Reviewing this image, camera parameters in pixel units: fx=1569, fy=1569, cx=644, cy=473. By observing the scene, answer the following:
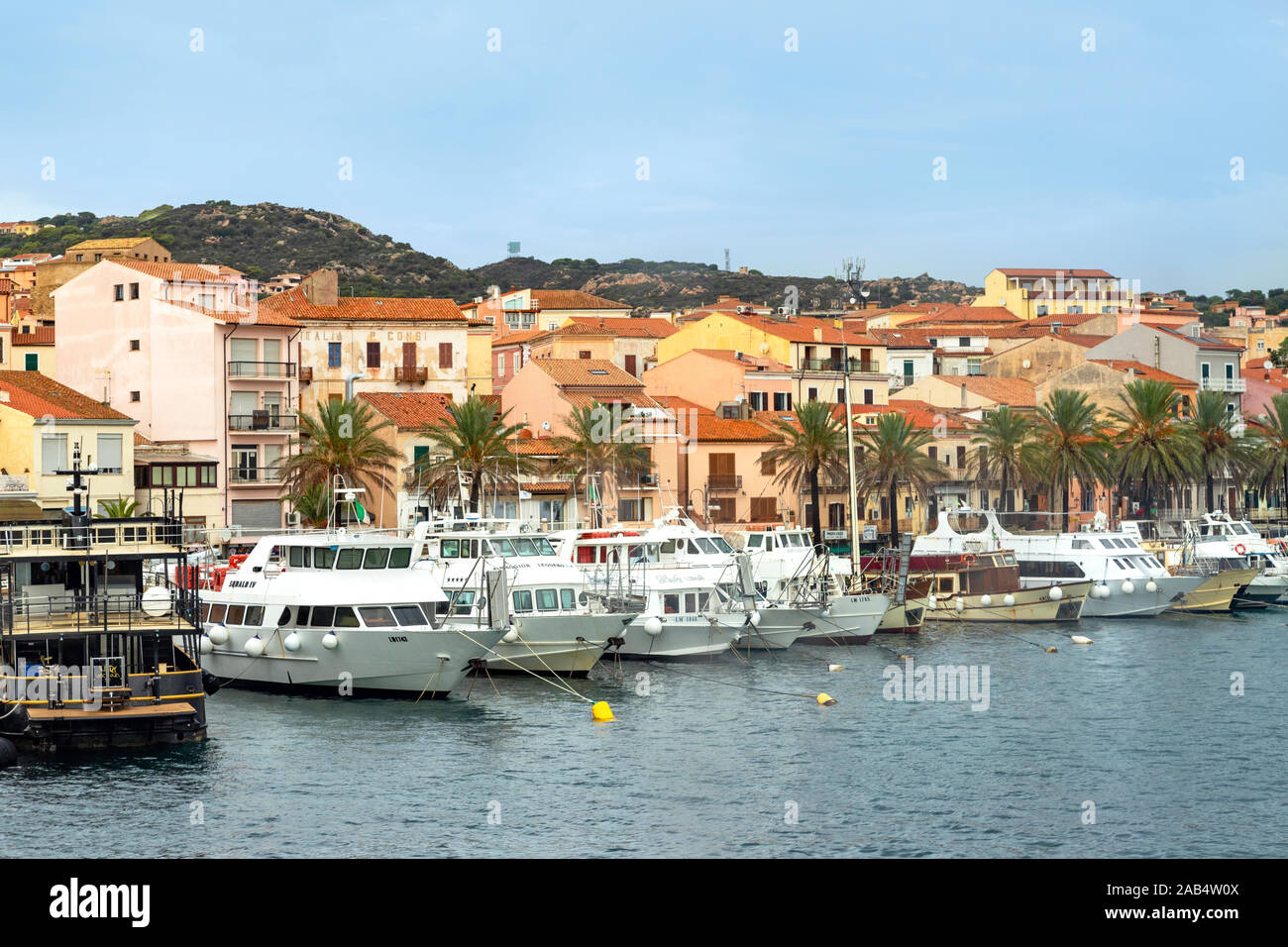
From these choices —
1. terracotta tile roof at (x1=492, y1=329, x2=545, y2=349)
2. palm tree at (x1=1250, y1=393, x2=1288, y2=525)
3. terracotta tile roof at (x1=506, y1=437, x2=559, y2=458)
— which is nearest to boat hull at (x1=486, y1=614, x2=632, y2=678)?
terracotta tile roof at (x1=506, y1=437, x2=559, y2=458)

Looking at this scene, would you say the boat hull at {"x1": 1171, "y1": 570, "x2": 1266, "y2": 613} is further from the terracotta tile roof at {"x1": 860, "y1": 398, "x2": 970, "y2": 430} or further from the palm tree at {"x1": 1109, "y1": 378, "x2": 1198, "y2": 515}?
the terracotta tile roof at {"x1": 860, "y1": 398, "x2": 970, "y2": 430}

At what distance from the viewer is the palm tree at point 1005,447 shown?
295 ft

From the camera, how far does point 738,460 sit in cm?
9344

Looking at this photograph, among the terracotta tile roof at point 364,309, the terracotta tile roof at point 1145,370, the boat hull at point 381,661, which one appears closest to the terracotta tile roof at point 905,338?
the terracotta tile roof at point 1145,370

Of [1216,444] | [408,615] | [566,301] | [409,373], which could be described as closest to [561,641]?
[408,615]

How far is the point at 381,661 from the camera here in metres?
44.3

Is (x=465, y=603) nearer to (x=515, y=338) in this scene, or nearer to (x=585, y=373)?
(x=585, y=373)

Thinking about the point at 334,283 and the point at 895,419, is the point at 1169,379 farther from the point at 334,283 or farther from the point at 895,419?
the point at 334,283

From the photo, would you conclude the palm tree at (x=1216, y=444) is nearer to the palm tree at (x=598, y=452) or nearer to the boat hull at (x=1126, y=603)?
the boat hull at (x=1126, y=603)

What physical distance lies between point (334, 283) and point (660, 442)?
23.6m

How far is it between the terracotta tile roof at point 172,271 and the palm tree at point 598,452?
2072 cm

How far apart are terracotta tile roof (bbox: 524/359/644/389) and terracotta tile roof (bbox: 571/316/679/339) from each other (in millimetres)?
14351

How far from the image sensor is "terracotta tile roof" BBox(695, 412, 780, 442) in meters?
92.8
